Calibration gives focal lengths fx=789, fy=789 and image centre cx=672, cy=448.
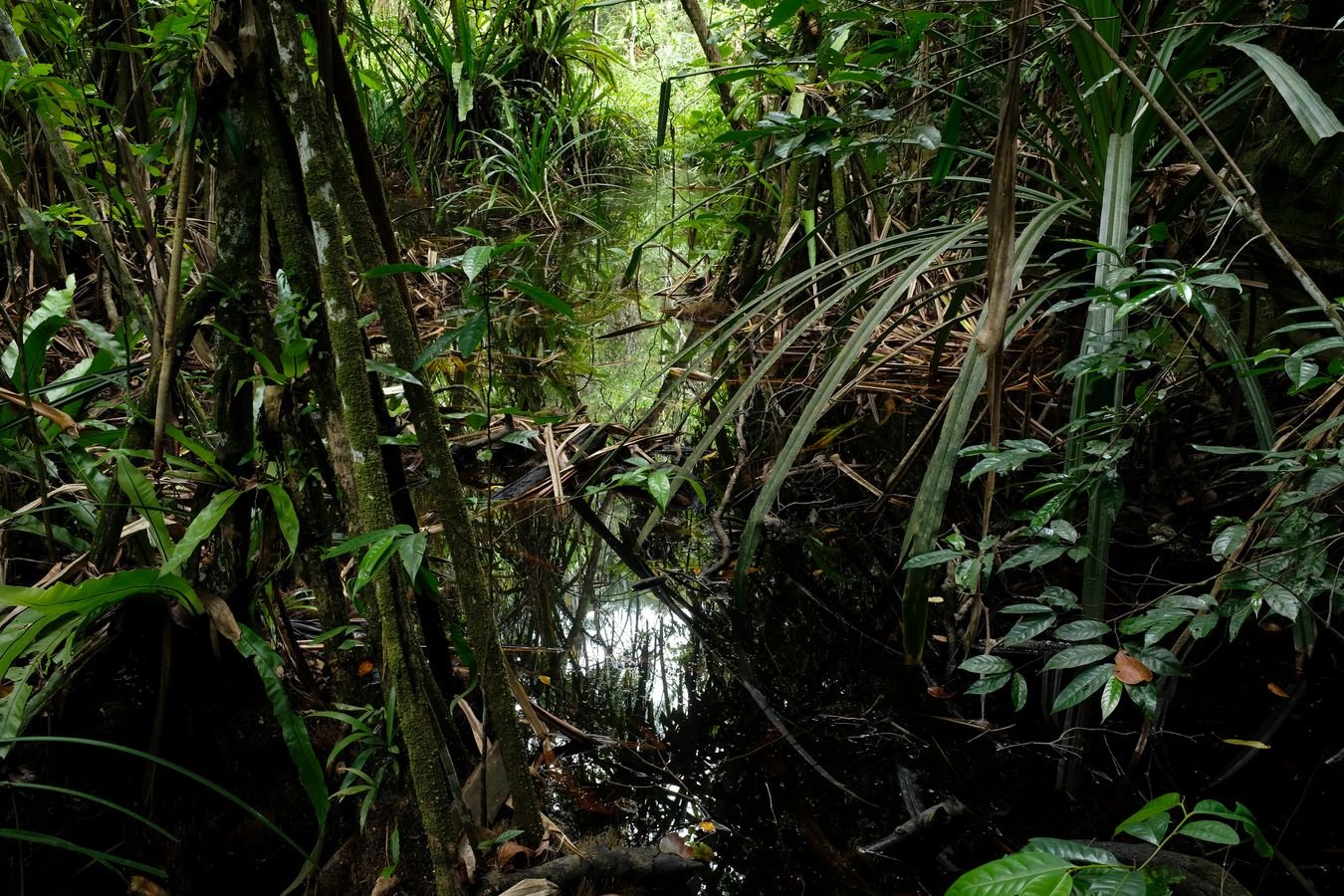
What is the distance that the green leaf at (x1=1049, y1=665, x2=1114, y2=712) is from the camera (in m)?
0.76

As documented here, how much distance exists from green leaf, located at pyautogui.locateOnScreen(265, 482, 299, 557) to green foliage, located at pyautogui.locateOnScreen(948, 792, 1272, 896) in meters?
0.74

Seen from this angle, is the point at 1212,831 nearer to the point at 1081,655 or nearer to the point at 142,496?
the point at 1081,655

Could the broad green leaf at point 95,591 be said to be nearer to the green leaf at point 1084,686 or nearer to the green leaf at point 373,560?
the green leaf at point 373,560

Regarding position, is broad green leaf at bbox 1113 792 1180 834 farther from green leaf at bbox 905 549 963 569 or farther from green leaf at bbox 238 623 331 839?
green leaf at bbox 238 623 331 839

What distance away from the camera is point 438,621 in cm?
98

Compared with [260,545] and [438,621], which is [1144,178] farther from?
[260,545]

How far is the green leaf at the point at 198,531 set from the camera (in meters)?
0.81

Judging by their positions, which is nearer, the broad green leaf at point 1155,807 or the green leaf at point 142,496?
the broad green leaf at point 1155,807

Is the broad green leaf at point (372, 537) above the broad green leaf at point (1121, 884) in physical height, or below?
above

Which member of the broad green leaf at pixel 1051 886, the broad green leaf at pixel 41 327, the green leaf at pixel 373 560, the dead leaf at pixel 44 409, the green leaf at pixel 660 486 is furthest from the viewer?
the green leaf at pixel 660 486

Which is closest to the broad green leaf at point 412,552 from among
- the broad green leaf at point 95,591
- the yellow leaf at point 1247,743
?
the broad green leaf at point 95,591

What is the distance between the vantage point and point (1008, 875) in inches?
21.2

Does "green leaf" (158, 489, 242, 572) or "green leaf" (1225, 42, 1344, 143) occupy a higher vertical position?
"green leaf" (1225, 42, 1344, 143)

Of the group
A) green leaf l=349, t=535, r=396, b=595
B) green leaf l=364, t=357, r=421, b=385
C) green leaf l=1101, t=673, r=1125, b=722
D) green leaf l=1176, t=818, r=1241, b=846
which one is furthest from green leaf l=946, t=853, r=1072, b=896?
green leaf l=364, t=357, r=421, b=385
